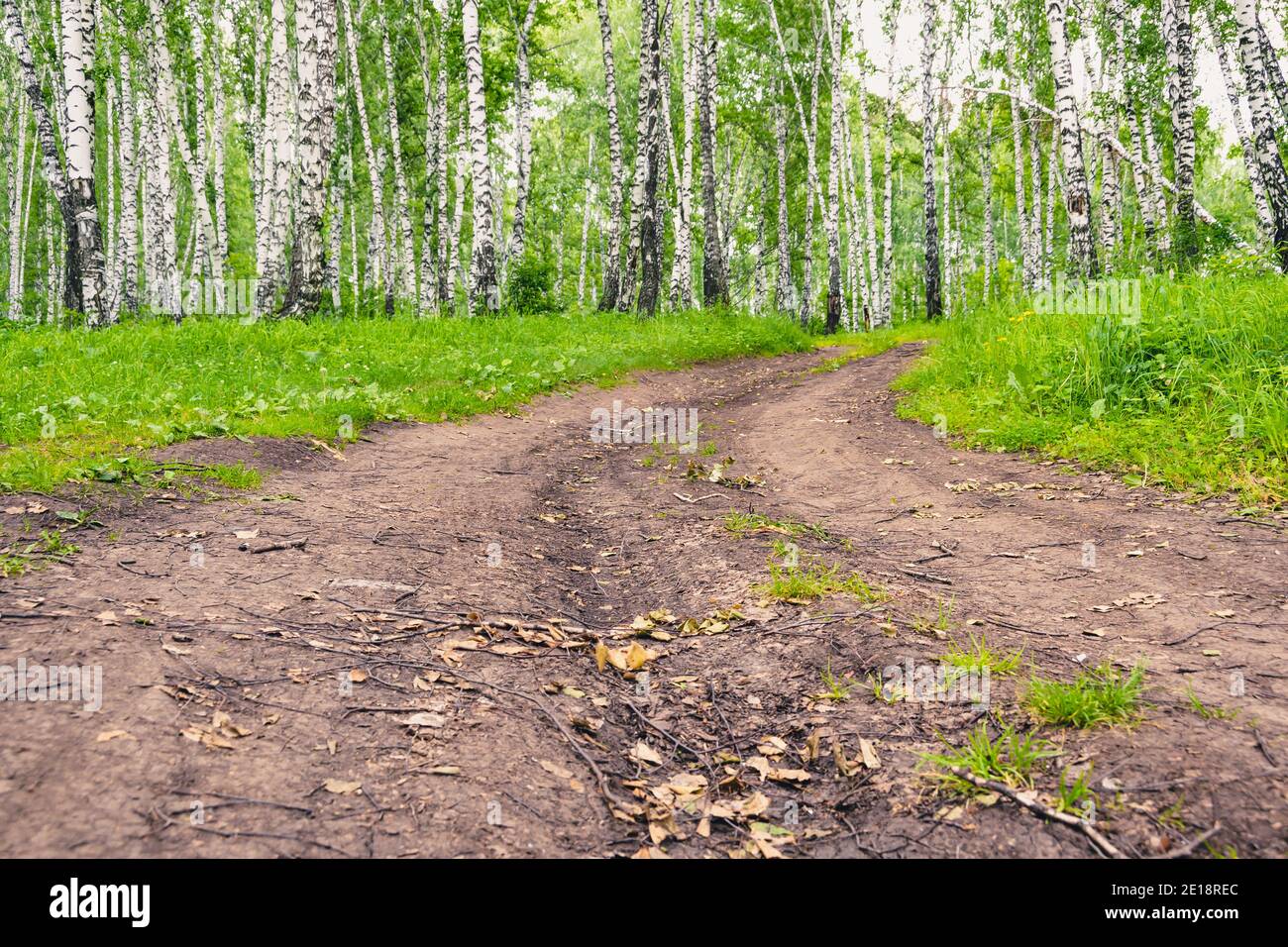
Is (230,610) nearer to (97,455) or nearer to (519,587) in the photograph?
(519,587)

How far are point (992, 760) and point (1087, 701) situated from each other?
470mm

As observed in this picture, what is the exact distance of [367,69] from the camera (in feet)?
101

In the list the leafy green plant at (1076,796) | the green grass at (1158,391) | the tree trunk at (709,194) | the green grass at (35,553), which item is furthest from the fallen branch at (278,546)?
the tree trunk at (709,194)

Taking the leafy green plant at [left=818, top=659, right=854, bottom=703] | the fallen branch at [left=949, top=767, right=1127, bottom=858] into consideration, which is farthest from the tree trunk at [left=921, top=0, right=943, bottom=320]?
the fallen branch at [left=949, top=767, right=1127, bottom=858]

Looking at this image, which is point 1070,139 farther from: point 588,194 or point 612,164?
point 588,194

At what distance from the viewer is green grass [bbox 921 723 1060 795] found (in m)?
2.57

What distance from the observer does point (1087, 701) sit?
9.16 ft

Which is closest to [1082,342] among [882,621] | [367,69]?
[882,621]

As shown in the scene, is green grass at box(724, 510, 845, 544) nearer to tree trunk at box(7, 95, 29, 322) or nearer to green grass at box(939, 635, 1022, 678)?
green grass at box(939, 635, 1022, 678)

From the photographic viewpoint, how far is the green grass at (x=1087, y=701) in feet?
9.09

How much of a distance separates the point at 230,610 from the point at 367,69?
33.5 meters

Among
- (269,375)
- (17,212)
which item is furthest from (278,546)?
(17,212)

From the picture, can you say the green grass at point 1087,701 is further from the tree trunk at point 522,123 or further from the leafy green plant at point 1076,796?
the tree trunk at point 522,123
